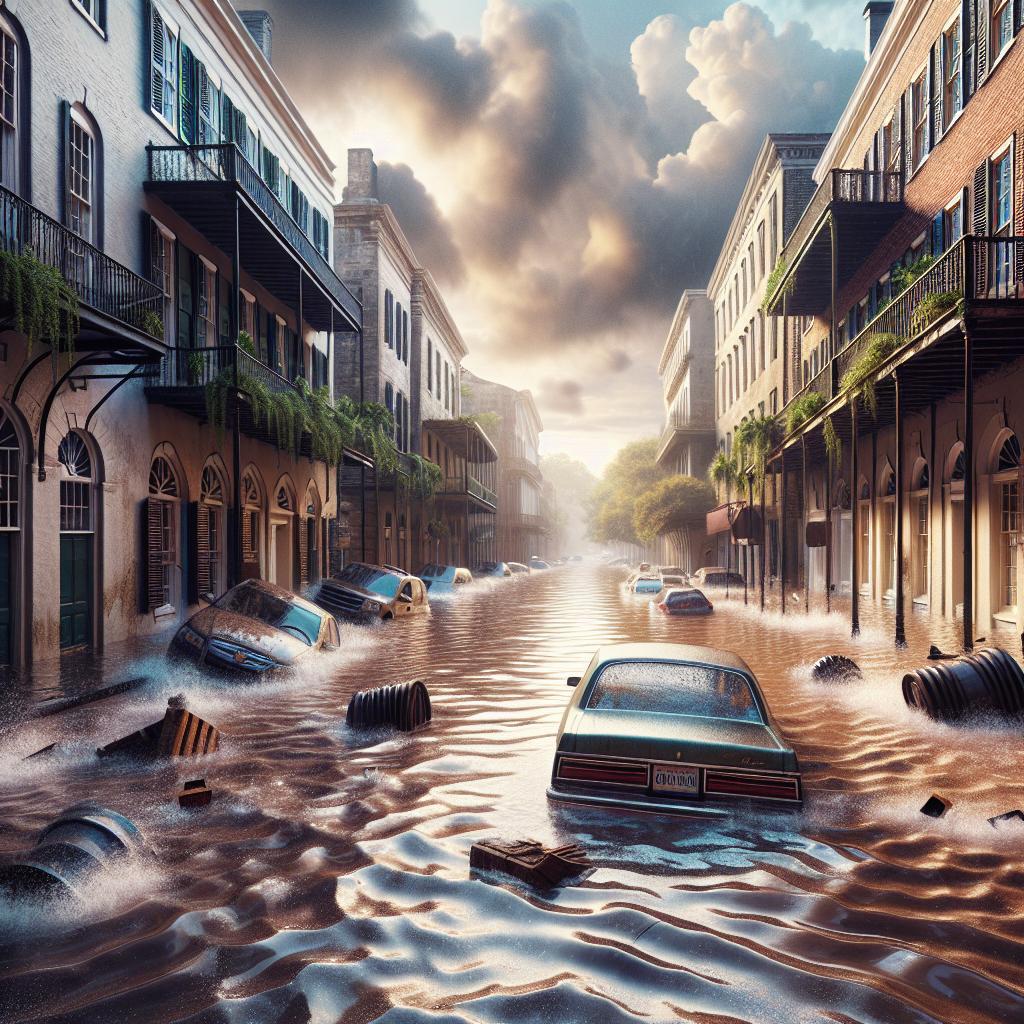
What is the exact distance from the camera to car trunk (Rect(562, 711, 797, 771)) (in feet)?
19.0

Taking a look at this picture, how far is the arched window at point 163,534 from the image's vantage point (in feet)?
56.2

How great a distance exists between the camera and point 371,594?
2030cm

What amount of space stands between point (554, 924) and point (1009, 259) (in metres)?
15.3

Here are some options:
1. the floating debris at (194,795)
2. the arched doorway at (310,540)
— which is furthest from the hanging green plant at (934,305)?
the arched doorway at (310,540)

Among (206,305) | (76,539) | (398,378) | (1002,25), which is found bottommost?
(76,539)

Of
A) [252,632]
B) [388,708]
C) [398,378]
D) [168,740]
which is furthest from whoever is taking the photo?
[398,378]

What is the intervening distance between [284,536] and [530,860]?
22500 millimetres

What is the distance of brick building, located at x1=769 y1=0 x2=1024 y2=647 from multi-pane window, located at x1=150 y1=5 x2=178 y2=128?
14664 mm

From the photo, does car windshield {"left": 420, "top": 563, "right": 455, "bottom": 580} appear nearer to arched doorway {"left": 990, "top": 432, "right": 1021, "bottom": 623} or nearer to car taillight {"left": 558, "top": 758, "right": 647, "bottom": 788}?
arched doorway {"left": 990, "top": 432, "right": 1021, "bottom": 623}

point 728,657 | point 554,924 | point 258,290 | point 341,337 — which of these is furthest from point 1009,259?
point 341,337

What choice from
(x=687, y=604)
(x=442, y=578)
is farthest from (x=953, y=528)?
(x=442, y=578)

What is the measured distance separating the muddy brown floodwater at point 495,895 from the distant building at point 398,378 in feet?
66.6

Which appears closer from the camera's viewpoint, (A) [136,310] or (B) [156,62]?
(A) [136,310]

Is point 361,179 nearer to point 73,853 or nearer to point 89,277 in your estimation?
point 89,277
